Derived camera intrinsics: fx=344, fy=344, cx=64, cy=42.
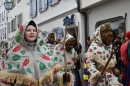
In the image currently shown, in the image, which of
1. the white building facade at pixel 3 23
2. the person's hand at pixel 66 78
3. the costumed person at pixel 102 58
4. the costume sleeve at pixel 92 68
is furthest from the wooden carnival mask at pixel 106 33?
the white building facade at pixel 3 23

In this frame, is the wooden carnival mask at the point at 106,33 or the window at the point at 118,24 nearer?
the wooden carnival mask at the point at 106,33

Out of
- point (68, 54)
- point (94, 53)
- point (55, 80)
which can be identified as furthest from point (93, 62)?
point (68, 54)

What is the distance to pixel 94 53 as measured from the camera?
5828 millimetres

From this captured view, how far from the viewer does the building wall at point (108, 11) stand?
30.3ft

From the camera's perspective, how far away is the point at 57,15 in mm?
16016

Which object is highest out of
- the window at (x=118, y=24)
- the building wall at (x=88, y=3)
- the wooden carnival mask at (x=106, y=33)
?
the building wall at (x=88, y=3)

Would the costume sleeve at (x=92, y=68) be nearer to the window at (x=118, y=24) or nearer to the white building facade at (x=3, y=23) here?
the window at (x=118, y=24)

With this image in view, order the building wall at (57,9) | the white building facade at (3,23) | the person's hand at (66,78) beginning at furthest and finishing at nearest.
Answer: the white building facade at (3,23)
the building wall at (57,9)
the person's hand at (66,78)

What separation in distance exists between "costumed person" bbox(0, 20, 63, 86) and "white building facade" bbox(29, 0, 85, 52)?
5697mm

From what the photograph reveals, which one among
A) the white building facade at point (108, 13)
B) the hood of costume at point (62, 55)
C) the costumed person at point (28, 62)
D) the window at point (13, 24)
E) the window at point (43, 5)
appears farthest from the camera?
the window at point (13, 24)

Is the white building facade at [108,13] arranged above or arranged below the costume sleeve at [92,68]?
above

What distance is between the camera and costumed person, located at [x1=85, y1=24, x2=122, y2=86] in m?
5.68

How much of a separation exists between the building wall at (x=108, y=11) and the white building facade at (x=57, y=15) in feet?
2.31

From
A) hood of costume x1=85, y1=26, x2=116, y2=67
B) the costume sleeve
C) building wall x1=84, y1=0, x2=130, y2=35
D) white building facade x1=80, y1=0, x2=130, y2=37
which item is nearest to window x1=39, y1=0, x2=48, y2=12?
white building facade x1=80, y1=0, x2=130, y2=37
